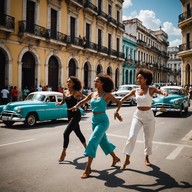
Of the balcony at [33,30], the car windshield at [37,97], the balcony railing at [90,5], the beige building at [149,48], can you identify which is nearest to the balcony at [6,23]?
the balcony at [33,30]

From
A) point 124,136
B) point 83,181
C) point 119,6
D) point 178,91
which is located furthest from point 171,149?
point 119,6

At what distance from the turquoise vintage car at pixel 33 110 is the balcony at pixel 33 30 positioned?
959 centimetres

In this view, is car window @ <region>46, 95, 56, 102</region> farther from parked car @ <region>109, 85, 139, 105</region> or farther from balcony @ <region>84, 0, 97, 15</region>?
balcony @ <region>84, 0, 97, 15</region>

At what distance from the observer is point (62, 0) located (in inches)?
921

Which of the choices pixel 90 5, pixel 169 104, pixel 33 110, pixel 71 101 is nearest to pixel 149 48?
pixel 90 5

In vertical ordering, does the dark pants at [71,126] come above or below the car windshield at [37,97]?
below

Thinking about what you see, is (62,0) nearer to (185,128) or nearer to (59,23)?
(59,23)

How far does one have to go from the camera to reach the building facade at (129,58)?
41375 mm

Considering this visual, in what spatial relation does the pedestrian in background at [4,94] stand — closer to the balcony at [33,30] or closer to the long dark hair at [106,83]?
the balcony at [33,30]

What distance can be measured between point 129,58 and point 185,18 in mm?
12397

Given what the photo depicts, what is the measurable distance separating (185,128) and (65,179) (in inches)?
282

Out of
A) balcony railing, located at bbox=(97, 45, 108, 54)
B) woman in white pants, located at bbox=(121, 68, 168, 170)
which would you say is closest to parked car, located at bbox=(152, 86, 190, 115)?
woman in white pants, located at bbox=(121, 68, 168, 170)

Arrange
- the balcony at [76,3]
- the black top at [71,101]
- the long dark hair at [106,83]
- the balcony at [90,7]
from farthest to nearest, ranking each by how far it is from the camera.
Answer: the balcony at [90,7] → the balcony at [76,3] → the black top at [71,101] → the long dark hair at [106,83]

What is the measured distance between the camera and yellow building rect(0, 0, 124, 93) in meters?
18.5
